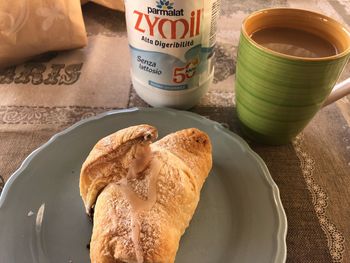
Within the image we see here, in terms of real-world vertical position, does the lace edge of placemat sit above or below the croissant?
below

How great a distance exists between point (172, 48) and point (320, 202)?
35cm

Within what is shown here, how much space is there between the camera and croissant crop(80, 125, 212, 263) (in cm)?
39

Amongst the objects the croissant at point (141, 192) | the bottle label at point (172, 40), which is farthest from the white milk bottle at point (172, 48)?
the croissant at point (141, 192)

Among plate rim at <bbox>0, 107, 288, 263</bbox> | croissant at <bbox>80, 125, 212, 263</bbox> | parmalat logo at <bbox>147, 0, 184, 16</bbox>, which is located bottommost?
plate rim at <bbox>0, 107, 288, 263</bbox>

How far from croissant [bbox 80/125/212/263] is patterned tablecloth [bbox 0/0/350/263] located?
0.55 ft

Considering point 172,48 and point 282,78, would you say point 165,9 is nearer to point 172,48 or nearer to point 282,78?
point 172,48

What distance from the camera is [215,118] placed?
0.68 metres

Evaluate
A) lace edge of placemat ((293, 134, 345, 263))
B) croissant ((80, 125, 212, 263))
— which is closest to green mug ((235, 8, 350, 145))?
lace edge of placemat ((293, 134, 345, 263))

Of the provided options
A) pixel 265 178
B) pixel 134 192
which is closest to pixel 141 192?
pixel 134 192

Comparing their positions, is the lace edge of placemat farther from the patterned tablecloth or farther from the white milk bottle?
the white milk bottle

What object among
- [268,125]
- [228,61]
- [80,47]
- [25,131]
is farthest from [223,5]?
[25,131]

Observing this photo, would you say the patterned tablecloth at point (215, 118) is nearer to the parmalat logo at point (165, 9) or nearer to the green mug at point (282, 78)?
the green mug at point (282, 78)

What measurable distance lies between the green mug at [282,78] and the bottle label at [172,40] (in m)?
0.07

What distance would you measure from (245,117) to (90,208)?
1.03ft
